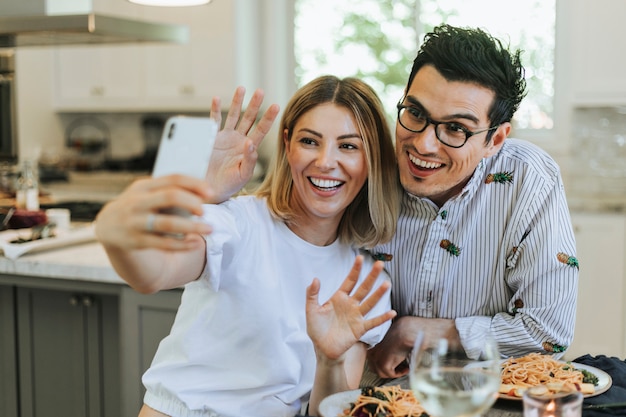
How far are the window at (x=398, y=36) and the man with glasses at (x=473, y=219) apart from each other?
2812mm

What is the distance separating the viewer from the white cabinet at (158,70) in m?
4.96

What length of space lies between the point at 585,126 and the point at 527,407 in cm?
379

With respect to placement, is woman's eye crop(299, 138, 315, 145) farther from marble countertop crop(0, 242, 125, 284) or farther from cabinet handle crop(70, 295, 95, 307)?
cabinet handle crop(70, 295, 95, 307)

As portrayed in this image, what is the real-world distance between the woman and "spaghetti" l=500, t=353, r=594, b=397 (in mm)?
304

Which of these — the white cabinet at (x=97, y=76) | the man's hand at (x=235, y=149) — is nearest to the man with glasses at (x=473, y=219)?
the man's hand at (x=235, y=149)

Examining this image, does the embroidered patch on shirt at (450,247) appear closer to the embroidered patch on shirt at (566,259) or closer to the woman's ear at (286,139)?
the embroidered patch on shirt at (566,259)

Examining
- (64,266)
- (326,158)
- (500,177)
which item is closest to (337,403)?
(326,158)

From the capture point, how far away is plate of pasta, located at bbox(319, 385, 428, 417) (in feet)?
4.17

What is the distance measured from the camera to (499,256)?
6.06 feet

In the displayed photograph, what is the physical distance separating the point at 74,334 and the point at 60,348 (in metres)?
0.08

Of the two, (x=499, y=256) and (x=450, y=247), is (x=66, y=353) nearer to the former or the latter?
(x=450, y=247)

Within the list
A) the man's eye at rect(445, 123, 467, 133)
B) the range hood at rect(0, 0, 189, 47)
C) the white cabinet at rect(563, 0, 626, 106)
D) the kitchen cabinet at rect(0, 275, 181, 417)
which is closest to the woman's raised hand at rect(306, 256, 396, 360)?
the man's eye at rect(445, 123, 467, 133)

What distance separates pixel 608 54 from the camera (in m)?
4.18

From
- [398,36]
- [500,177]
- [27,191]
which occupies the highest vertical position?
[398,36]
